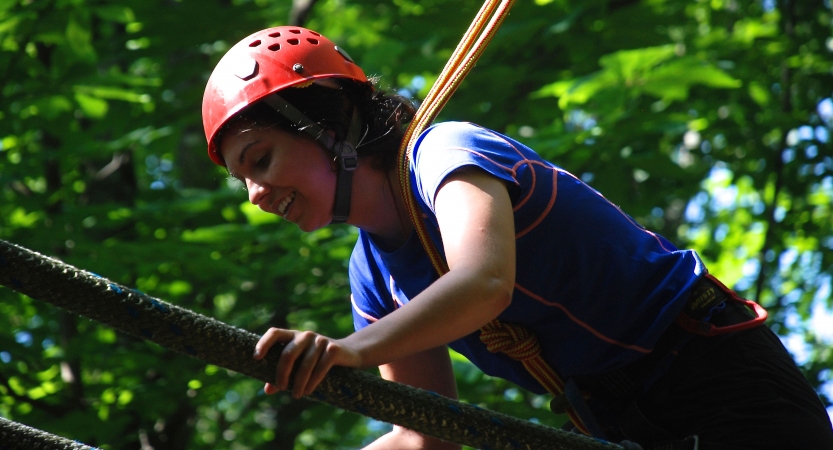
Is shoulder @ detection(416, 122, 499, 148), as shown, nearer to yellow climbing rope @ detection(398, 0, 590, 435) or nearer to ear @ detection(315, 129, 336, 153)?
yellow climbing rope @ detection(398, 0, 590, 435)

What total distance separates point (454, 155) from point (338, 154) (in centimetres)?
42

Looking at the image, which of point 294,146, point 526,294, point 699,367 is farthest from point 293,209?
point 699,367

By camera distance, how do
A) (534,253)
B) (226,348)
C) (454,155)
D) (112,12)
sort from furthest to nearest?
1. (112,12)
2. (534,253)
3. (454,155)
4. (226,348)

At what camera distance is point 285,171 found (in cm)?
184

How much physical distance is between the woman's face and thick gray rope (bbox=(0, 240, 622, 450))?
61 centimetres

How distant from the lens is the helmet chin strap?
1906 millimetres

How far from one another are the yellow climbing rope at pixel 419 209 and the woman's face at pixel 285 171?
8.3 inches

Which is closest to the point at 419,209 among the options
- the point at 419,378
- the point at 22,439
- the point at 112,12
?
the point at 419,378

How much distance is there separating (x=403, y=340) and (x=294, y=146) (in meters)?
0.68

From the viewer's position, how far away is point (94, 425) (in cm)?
409

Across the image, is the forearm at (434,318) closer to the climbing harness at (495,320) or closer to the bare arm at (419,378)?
the climbing harness at (495,320)

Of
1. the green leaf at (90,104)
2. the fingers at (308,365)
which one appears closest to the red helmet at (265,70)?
the fingers at (308,365)

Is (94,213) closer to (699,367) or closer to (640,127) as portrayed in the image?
(640,127)

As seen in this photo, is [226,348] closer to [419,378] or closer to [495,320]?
[495,320]
